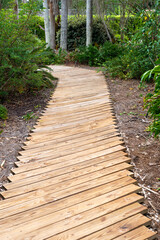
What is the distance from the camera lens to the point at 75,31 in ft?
43.8

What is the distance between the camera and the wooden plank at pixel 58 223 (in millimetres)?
2066

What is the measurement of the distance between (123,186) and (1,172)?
142 centimetres

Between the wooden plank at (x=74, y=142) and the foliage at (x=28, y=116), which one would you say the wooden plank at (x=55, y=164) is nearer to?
the wooden plank at (x=74, y=142)

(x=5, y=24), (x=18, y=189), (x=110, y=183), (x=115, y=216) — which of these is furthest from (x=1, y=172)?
(x=5, y=24)

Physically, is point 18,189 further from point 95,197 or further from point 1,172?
point 95,197

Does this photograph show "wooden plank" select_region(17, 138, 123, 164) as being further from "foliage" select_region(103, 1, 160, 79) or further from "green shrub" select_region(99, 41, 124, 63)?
"green shrub" select_region(99, 41, 124, 63)

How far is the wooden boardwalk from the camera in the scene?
2.10 m

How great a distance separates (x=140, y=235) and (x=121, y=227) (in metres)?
0.15

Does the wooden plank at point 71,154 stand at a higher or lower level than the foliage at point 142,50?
lower

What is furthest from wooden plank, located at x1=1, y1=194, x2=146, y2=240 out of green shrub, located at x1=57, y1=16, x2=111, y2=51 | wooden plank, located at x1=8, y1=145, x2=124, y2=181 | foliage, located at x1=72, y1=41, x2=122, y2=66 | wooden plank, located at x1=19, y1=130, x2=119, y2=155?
green shrub, located at x1=57, y1=16, x2=111, y2=51

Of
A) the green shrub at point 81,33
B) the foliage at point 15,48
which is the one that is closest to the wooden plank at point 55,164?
the foliage at point 15,48

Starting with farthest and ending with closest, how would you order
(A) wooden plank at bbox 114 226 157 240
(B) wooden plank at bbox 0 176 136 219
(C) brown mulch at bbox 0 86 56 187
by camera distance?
(C) brown mulch at bbox 0 86 56 187 → (B) wooden plank at bbox 0 176 136 219 → (A) wooden plank at bbox 114 226 157 240

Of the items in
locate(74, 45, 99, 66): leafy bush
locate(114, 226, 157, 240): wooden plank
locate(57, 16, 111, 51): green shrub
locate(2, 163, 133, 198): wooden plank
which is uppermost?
locate(57, 16, 111, 51): green shrub

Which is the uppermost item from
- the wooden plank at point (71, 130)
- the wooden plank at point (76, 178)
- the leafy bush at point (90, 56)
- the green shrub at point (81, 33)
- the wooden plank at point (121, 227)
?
the green shrub at point (81, 33)
